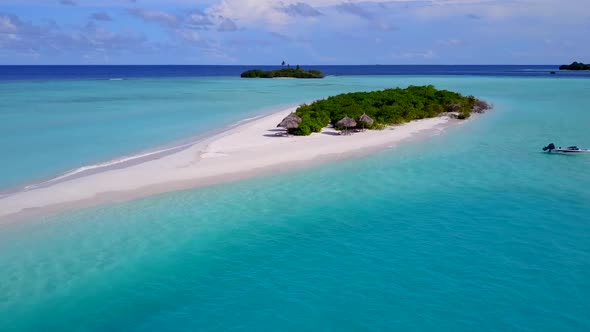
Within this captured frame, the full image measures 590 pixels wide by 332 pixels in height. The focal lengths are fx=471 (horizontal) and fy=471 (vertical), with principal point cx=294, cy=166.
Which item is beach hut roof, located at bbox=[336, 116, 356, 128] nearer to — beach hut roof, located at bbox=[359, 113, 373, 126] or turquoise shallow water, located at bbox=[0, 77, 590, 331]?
beach hut roof, located at bbox=[359, 113, 373, 126]

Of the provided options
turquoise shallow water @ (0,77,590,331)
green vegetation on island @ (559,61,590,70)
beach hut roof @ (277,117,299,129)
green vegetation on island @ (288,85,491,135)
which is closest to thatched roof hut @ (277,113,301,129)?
beach hut roof @ (277,117,299,129)

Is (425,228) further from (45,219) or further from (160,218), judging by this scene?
(45,219)

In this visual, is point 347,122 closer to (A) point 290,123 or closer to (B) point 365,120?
(B) point 365,120

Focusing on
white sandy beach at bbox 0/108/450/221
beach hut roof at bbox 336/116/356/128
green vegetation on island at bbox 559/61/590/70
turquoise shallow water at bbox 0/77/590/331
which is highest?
green vegetation on island at bbox 559/61/590/70

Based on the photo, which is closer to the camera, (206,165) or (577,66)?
(206,165)

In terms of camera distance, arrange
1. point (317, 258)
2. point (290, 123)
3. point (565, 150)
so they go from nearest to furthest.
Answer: point (317, 258)
point (565, 150)
point (290, 123)

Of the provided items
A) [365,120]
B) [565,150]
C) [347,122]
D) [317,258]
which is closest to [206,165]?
[317,258]

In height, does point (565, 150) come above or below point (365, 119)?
below

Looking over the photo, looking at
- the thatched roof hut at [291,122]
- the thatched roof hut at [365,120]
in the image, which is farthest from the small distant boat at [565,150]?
the thatched roof hut at [291,122]
